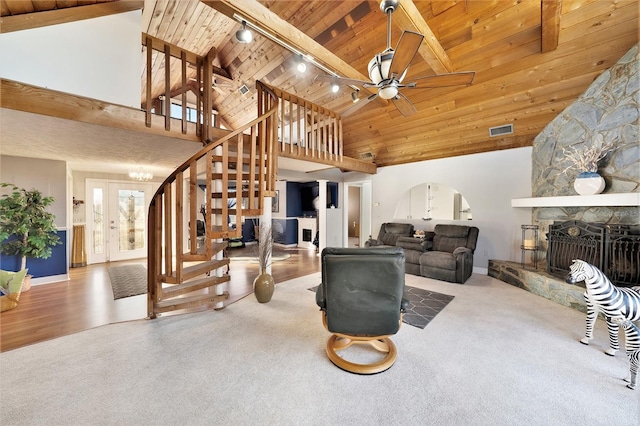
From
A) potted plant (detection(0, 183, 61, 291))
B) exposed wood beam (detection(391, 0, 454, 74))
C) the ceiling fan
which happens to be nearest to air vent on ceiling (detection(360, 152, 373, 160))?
exposed wood beam (detection(391, 0, 454, 74))

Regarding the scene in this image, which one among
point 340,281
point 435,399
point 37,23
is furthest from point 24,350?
point 435,399

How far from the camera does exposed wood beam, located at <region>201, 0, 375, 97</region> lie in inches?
88.2

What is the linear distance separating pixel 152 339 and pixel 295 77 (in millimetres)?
4777

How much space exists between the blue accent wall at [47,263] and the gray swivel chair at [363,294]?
5.27 metres

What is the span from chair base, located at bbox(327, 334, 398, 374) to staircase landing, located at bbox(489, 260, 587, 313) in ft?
9.23

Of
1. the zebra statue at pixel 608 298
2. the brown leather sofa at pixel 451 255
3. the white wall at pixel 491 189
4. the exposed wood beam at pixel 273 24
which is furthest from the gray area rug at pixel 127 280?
the white wall at pixel 491 189

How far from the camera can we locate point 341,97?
16.2 ft

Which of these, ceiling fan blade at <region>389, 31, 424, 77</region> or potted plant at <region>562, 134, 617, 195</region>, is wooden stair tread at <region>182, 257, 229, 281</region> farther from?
potted plant at <region>562, 134, 617, 195</region>

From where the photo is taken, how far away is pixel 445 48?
3527mm

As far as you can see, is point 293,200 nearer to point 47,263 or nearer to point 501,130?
point 47,263

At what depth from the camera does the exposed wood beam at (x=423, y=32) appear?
2.34 meters

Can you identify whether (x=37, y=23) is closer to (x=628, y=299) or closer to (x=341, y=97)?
(x=341, y=97)

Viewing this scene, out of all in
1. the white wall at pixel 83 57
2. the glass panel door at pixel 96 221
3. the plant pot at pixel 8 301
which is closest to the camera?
the white wall at pixel 83 57

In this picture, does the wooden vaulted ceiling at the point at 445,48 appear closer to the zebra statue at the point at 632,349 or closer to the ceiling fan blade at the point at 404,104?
the ceiling fan blade at the point at 404,104
